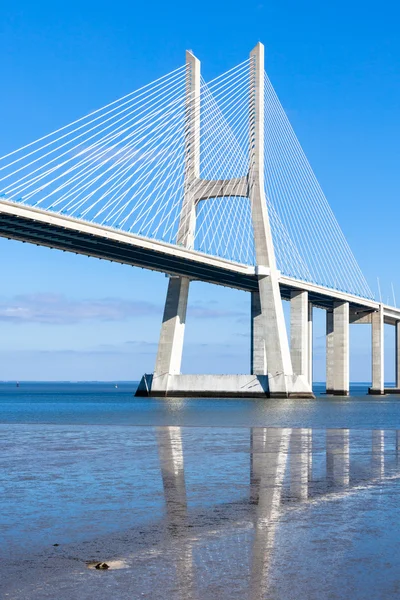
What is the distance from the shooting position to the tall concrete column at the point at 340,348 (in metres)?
82.0

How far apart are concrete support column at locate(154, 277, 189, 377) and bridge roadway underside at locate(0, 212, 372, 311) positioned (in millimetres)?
1498

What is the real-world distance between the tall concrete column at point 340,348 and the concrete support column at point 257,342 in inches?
522

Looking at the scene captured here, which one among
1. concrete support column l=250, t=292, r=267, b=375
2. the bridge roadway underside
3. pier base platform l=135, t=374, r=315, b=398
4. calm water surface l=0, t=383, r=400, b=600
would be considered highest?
the bridge roadway underside

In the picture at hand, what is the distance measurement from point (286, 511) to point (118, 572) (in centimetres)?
330

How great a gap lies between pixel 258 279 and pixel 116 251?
39.0ft

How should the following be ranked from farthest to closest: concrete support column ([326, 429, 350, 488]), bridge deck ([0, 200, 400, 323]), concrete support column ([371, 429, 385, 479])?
bridge deck ([0, 200, 400, 323]) < concrete support column ([371, 429, 385, 479]) < concrete support column ([326, 429, 350, 488])

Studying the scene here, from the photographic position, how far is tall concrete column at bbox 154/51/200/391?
2378 inches

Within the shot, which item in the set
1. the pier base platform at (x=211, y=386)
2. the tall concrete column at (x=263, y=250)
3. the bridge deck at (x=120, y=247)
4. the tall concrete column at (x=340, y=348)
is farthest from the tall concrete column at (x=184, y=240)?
the tall concrete column at (x=340, y=348)

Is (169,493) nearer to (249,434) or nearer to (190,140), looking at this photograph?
(249,434)

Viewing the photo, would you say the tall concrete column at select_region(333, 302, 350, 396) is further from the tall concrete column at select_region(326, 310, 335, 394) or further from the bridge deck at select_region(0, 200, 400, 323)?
the bridge deck at select_region(0, 200, 400, 323)

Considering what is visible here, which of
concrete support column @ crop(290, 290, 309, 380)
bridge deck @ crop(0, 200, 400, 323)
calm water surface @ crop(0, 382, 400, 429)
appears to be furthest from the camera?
concrete support column @ crop(290, 290, 309, 380)

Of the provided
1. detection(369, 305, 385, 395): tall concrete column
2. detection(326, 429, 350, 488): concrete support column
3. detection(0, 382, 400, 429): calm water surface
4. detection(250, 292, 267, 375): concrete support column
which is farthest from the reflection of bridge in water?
detection(369, 305, 385, 395): tall concrete column

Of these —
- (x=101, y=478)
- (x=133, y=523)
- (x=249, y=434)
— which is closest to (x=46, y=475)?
(x=101, y=478)

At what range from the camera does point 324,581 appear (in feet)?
21.8
